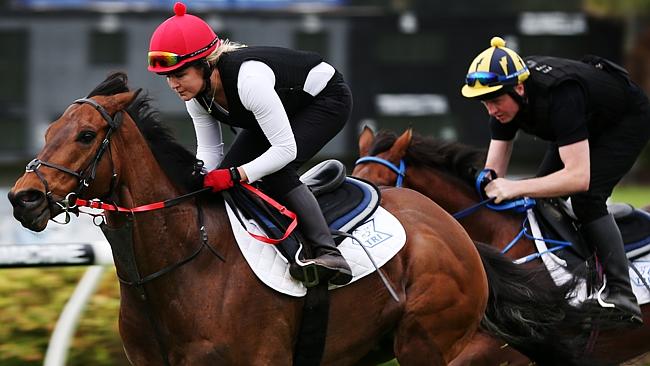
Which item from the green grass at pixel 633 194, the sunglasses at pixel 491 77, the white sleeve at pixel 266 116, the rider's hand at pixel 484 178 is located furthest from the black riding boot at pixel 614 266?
the green grass at pixel 633 194

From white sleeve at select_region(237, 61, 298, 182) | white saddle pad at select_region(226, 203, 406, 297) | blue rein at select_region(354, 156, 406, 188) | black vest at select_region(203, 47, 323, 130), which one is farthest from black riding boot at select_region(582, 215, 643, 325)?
white sleeve at select_region(237, 61, 298, 182)

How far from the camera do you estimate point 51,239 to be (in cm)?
891

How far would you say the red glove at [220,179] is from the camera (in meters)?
3.77

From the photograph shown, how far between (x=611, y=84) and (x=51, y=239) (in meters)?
5.43

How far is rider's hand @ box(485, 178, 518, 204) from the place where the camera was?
15.4ft

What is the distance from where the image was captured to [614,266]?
15.7ft

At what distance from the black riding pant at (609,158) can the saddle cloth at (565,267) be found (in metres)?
0.19

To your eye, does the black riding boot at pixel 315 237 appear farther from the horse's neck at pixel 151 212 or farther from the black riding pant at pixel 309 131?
the horse's neck at pixel 151 212

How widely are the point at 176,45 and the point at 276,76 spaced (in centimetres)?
41

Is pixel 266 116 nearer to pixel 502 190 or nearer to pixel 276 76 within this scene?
pixel 276 76

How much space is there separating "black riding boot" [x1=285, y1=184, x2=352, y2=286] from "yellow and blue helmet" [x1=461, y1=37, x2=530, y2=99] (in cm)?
108

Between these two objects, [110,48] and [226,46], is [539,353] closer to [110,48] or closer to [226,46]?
[226,46]

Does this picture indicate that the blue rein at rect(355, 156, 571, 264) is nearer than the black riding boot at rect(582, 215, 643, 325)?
No

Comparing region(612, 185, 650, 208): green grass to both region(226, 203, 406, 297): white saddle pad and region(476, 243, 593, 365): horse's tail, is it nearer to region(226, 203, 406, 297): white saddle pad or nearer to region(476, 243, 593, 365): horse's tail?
region(476, 243, 593, 365): horse's tail
